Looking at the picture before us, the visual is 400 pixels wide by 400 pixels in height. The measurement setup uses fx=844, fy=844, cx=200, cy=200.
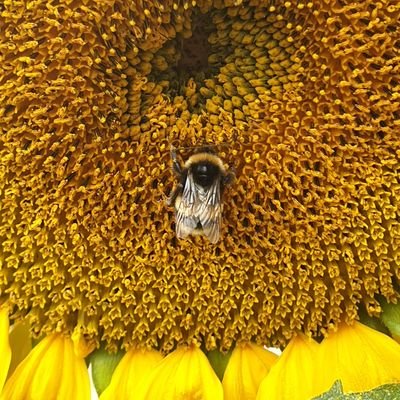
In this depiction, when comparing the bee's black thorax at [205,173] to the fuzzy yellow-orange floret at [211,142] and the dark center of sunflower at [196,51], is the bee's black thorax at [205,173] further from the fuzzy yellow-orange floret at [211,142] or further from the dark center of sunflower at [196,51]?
the dark center of sunflower at [196,51]

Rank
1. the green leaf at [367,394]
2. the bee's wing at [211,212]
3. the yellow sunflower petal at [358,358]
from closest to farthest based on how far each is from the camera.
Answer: the green leaf at [367,394]
the bee's wing at [211,212]
the yellow sunflower petal at [358,358]

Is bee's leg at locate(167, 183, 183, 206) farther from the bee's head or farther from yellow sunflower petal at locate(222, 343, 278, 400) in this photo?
yellow sunflower petal at locate(222, 343, 278, 400)

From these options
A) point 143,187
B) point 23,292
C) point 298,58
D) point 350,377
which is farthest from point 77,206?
point 350,377

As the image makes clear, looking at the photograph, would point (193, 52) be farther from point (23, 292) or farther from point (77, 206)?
point (23, 292)

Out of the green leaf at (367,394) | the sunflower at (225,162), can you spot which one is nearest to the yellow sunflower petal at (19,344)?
the sunflower at (225,162)

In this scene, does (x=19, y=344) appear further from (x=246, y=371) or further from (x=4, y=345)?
(x=246, y=371)

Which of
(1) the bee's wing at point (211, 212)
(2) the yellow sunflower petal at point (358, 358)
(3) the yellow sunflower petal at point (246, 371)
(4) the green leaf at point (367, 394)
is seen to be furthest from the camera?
(3) the yellow sunflower petal at point (246, 371)

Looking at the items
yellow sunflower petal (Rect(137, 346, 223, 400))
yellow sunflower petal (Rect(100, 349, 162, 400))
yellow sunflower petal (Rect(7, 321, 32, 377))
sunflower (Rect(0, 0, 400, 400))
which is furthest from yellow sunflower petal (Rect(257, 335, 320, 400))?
yellow sunflower petal (Rect(7, 321, 32, 377))
